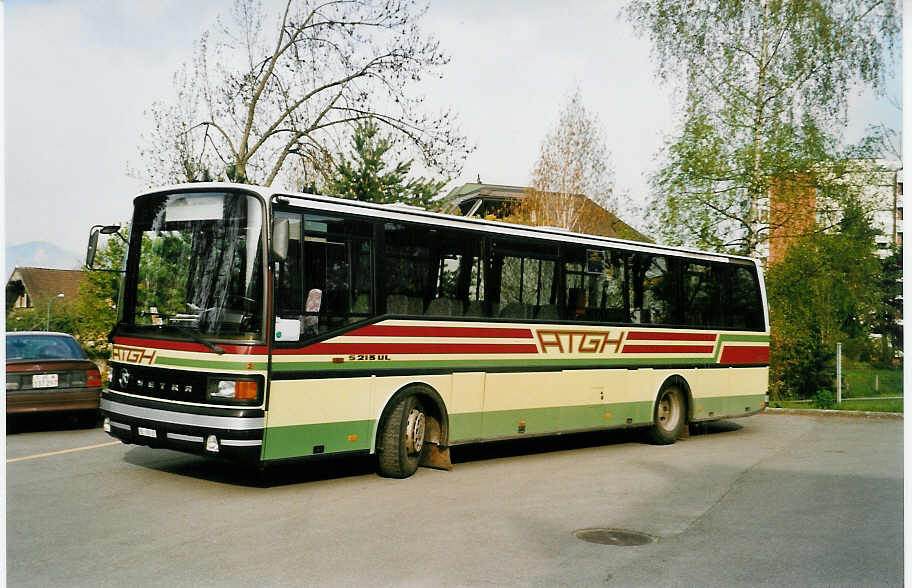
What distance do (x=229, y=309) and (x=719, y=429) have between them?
36.8 feet

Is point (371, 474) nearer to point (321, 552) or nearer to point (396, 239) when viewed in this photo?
point (396, 239)

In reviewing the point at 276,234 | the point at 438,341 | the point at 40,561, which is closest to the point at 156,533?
the point at 40,561

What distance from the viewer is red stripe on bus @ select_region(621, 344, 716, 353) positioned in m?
14.3

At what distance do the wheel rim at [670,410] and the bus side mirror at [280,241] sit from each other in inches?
302

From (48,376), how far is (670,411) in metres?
9.23

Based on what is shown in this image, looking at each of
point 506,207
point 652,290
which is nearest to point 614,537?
point 652,290

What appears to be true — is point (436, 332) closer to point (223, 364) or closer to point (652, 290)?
point (223, 364)

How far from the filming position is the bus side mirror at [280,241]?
9.30m

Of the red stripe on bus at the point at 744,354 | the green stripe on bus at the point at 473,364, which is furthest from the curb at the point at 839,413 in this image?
the green stripe on bus at the point at 473,364

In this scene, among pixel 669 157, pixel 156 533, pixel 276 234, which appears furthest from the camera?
pixel 669 157

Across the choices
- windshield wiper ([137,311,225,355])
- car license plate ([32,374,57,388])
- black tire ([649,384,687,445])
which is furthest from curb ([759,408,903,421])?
windshield wiper ([137,311,225,355])

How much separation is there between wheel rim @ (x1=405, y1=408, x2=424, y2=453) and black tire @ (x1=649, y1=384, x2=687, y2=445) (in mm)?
4945

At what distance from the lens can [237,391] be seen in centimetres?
926

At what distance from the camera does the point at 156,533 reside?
25.6 ft
